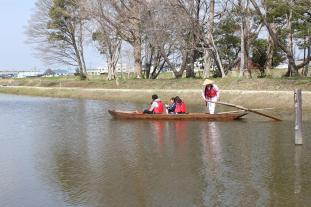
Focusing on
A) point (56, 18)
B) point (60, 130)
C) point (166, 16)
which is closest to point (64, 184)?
point (60, 130)

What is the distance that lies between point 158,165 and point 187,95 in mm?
22909

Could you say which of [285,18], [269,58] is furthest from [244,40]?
[269,58]

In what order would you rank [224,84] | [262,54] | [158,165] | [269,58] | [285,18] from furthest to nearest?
[262,54]
[269,58]
[285,18]
[224,84]
[158,165]

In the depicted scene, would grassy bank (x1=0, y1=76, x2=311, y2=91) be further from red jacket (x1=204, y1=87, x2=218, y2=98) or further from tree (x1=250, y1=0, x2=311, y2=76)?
red jacket (x1=204, y1=87, x2=218, y2=98)

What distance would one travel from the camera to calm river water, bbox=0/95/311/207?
9977mm

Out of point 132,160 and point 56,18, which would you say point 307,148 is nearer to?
point 132,160

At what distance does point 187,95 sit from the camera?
117ft

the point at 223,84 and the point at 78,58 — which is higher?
the point at 78,58

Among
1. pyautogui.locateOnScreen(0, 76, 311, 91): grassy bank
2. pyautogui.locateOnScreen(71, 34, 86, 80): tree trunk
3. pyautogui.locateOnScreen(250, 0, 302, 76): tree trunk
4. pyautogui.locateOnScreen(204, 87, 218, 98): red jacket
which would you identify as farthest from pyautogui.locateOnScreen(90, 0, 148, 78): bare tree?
pyautogui.locateOnScreen(204, 87, 218, 98): red jacket

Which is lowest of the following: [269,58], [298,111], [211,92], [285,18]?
[298,111]

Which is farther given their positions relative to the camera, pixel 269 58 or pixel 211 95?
pixel 269 58

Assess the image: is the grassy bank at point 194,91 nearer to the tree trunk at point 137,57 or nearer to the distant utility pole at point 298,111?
the tree trunk at point 137,57

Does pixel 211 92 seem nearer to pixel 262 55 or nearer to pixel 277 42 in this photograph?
pixel 277 42

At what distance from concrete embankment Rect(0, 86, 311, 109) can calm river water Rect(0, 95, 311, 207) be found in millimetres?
7576
